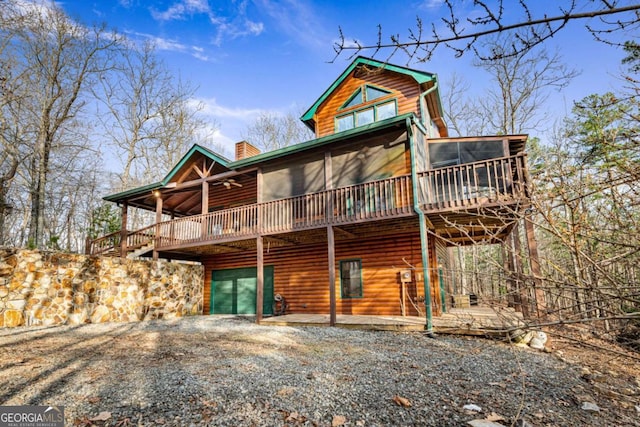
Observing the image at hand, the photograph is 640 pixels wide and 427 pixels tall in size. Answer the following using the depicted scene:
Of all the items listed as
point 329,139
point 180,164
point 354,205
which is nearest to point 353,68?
point 329,139

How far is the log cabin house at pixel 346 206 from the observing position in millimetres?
9172

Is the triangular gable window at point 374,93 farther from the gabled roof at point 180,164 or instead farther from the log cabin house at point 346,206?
the gabled roof at point 180,164

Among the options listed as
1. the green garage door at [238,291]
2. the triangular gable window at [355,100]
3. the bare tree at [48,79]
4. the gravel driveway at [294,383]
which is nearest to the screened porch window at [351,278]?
the green garage door at [238,291]

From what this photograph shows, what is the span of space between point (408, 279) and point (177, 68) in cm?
2231

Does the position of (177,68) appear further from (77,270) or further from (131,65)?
(77,270)

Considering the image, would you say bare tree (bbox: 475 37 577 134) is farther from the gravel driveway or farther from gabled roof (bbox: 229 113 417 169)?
the gravel driveway

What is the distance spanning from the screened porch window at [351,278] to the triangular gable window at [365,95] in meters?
6.19

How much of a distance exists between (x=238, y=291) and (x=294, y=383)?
1035cm

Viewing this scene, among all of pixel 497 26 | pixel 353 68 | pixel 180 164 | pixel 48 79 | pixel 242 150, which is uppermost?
pixel 48 79

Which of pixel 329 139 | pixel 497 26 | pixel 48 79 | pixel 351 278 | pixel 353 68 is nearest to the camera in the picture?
pixel 497 26

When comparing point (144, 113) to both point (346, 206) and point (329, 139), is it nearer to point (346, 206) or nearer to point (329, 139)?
point (329, 139)

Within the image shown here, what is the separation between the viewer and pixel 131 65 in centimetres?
2227

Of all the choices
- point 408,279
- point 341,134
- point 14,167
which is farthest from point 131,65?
point 408,279

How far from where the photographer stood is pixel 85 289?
9.78 m
